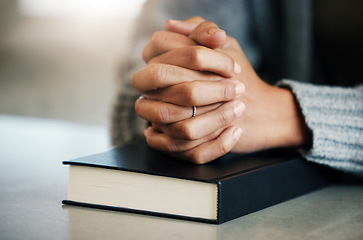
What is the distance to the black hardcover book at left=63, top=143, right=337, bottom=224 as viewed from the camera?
1.31ft

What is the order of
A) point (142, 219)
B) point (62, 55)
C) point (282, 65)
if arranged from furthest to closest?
1. point (62, 55)
2. point (282, 65)
3. point (142, 219)

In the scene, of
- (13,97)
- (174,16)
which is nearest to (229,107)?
(174,16)

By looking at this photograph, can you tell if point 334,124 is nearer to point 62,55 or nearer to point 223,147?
point 223,147

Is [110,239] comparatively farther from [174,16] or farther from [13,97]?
[13,97]

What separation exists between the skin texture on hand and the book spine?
0.06 m

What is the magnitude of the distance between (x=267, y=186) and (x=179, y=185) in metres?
0.11

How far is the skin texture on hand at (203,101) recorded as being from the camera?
0.48 metres

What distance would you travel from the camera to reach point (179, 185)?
408 mm

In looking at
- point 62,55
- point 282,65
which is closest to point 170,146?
point 282,65

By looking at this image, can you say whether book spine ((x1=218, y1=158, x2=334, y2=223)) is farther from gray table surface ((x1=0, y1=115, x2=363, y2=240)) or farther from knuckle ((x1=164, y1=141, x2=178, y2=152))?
knuckle ((x1=164, y1=141, x2=178, y2=152))

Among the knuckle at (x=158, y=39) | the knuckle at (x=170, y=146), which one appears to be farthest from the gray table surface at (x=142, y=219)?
the knuckle at (x=158, y=39)

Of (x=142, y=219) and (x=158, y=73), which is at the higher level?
(x=158, y=73)

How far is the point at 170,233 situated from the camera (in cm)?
36

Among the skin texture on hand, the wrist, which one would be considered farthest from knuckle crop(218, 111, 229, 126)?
the wrist
